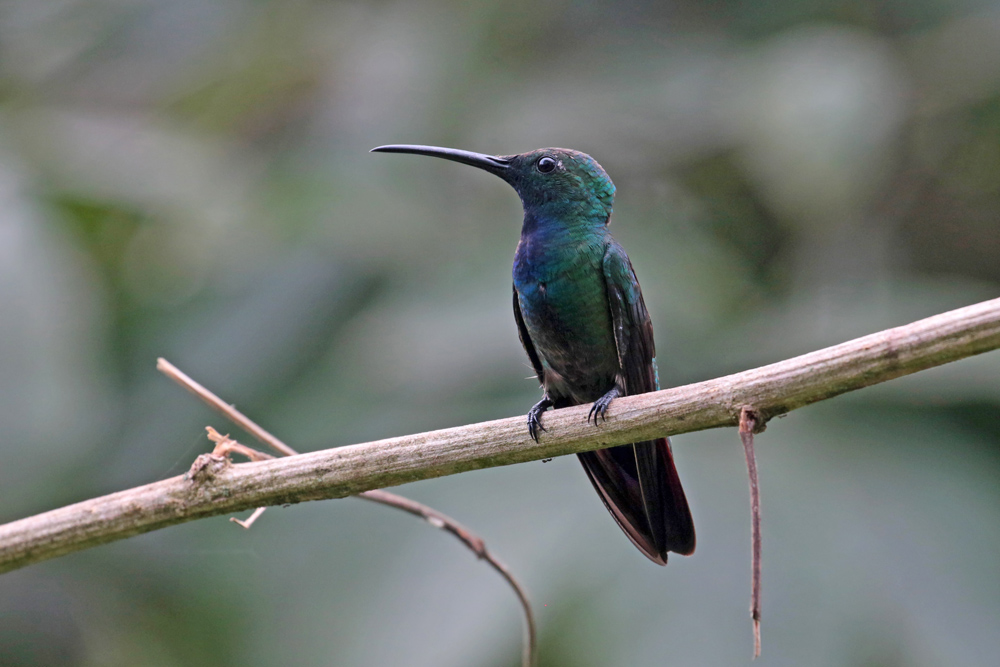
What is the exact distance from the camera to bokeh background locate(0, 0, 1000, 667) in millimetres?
3189

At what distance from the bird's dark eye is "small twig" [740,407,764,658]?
1604 millimetres

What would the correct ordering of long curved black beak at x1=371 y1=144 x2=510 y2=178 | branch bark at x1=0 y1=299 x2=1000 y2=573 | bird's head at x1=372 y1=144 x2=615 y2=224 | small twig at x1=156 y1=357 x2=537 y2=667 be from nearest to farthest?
branch bark at x1=0 y1=299 x2=1000 y2=573 → small twig at x1=156 y1=357 x2=537 y2=667 → bird's head at x1=372 y1=144 x2=615 y2=224 → long curved black beak at x1=371 y1=144 x2=510 y2=178

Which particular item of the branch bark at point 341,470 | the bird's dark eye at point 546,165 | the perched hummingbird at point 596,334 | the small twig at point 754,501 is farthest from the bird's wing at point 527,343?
the small twig at point 754,501

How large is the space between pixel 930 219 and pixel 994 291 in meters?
0.76

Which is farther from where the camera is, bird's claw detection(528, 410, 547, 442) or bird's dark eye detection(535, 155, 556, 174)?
bird's dark eye detection(535, 155, 556, 174)

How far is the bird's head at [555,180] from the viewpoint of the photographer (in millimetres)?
2984

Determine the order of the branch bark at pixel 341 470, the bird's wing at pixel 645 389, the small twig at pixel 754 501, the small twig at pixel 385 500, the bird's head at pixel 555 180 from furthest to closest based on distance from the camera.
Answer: the bird's head at pixel 555 180 < the bird's wing at pixel 645 389 < the small twig at pixel 385 500 < the branch bark at pixel 341 470 < the small twig at pixel 754 501

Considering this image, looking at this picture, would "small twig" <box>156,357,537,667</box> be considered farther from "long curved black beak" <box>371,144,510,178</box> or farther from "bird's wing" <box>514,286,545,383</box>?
"long curved black beak" <box>371,144,510,178</box>

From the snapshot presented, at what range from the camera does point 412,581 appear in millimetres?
3463

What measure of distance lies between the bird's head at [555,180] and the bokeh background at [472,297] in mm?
1037

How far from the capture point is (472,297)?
4504mm

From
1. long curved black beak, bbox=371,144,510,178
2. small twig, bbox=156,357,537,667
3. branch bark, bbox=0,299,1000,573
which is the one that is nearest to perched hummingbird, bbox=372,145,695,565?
long curved black beak, bbox=371,144,510,178

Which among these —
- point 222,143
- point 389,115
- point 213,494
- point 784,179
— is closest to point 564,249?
point 213,494

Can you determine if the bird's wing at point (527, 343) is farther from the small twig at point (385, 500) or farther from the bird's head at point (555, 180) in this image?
the small twig at point (385, 500)
